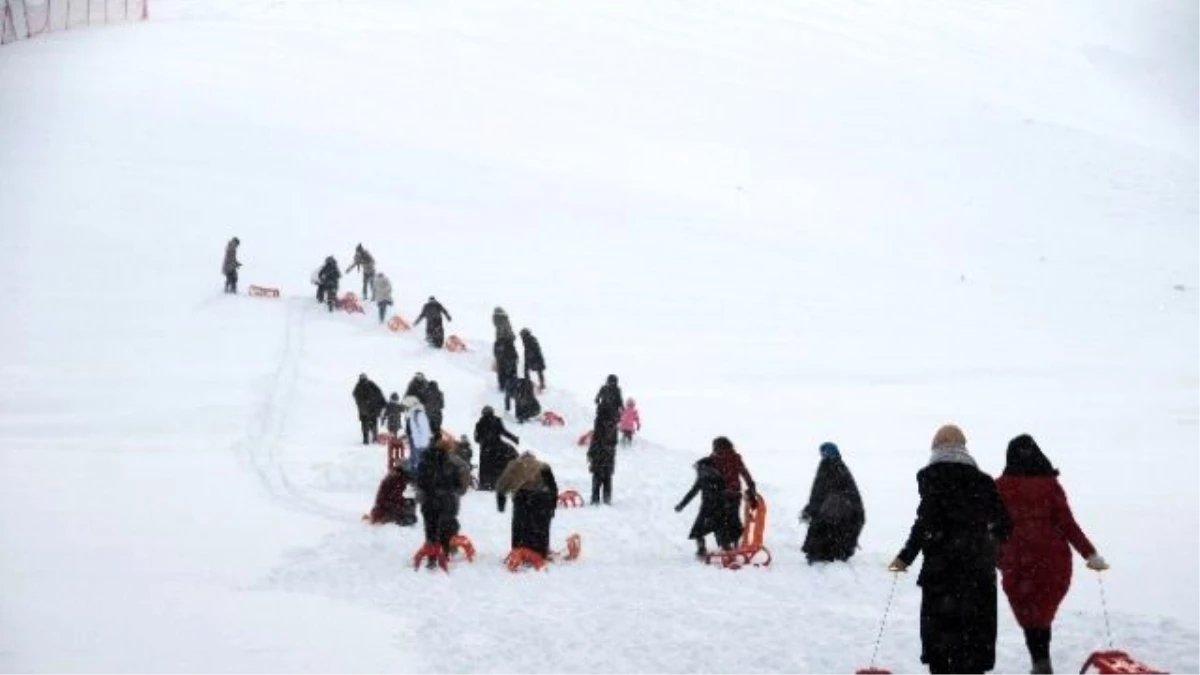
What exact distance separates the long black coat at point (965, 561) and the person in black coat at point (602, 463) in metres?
7.18

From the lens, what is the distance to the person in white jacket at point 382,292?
2219 cm

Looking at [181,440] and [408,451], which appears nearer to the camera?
[408,451]

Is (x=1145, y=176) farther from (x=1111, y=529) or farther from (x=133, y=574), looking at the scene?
(x=133, y=574)

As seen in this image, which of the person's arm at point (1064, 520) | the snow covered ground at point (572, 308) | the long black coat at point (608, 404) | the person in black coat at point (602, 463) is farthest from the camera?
the long black coat at point (608, 404)

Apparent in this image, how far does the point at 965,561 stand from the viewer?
552 centimetres

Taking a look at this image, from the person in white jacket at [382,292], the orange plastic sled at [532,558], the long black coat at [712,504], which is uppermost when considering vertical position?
the person in white jacket at [382,292]

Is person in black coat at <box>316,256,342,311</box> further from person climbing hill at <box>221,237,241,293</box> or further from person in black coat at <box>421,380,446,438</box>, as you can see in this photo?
person in black coat at <box>421,380,446,438</box>

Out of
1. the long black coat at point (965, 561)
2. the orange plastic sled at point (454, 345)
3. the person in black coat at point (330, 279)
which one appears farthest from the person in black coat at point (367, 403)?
the long black coat at point (965, 561)

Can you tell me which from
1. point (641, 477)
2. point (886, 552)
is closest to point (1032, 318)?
point (641, 477)

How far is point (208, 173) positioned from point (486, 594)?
28.9m

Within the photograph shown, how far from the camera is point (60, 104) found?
39062mm

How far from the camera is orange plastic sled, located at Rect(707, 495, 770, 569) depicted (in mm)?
9792

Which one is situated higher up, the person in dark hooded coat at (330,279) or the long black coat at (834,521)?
the person in dark hooded coat at (330,279)

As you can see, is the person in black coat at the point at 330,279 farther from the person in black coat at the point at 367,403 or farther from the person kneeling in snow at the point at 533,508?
the person kneeling in snow at the point at 533,508
